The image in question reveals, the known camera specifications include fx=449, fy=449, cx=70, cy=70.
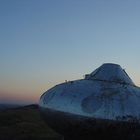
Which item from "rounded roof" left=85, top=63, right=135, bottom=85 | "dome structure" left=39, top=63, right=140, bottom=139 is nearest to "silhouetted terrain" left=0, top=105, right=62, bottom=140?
"rounded roof" left=85, top=63, right=135, bottom=85

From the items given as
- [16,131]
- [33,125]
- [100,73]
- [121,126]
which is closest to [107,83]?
[100,73]

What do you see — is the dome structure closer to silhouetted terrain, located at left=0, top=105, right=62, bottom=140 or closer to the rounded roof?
the rounded roof

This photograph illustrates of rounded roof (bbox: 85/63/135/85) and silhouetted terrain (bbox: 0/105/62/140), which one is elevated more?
rounded roof (bbox: 85/63/135/85)

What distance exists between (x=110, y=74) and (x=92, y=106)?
5.98 feet

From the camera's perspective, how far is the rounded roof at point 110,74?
550 inches

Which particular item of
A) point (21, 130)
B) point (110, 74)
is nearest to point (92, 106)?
point (110, 74)

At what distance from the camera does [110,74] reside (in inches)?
554

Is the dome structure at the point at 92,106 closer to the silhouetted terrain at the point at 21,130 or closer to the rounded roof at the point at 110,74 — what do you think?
the rounded roof at the point at 110,74

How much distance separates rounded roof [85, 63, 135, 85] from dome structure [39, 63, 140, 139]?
0.10ft

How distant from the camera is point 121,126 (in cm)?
1280

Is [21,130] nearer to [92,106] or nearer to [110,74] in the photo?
[110,74]

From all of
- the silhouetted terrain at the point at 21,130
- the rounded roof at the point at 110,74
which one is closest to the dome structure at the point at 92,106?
the rounded roof at the point at 110,74

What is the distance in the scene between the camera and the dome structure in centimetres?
1260

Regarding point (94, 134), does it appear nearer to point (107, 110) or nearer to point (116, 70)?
point (107, 110)
